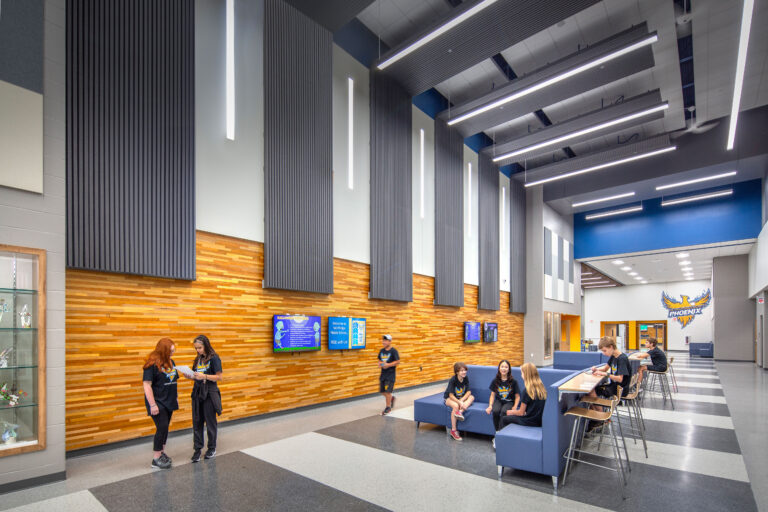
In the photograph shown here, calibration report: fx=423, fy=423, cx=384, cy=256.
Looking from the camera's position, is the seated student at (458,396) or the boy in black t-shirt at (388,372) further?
the boy in black t-shirt at (388,372)

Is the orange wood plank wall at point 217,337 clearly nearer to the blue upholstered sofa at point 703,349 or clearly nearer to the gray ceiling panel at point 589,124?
the gray ceiling panel at point 589,124

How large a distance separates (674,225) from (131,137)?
17.8 m

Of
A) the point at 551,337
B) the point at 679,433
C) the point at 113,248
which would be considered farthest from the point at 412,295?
the point at 551,337

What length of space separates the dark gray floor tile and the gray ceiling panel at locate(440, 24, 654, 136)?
322 inches

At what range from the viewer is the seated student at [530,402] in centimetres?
456

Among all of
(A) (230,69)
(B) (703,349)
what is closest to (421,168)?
(A) (230,69)

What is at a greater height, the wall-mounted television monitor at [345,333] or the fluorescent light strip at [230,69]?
the fluorescent light strip at [230,69]

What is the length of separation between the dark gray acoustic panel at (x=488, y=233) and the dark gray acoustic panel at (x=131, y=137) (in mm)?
9257

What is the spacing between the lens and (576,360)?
10172mm

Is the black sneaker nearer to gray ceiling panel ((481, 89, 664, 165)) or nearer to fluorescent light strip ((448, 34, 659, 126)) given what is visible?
fluorescent light strip ((448, 34, 659, 126))

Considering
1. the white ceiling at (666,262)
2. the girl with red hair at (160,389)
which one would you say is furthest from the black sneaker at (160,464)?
the white ceiling at (666,262)

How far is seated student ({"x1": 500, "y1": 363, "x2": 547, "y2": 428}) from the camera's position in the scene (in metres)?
4.56

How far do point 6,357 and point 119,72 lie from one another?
135 inches

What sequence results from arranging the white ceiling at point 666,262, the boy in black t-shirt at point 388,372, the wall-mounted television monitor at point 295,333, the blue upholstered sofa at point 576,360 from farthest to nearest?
the white ceiling at point 666,262 → the blue upholstered sofa at point 576,360 → the boy in black t-shirt at point 388,372 → the wall-mounted television monitor at point 295,333
